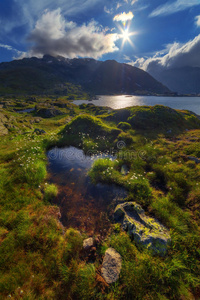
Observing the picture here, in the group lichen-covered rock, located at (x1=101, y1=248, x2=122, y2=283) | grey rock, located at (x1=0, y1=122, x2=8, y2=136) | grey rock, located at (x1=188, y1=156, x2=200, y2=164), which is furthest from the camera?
grey rock, located at (x1=0, y1=122, x2=8, y2=136)

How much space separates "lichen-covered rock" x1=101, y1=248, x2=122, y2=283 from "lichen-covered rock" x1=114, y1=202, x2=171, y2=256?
1.18 meters

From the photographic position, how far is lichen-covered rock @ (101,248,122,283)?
4495 mm

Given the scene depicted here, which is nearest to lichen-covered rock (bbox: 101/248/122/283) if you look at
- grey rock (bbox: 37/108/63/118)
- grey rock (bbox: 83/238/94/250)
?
grey rock (bbox: 83/238/94/250)

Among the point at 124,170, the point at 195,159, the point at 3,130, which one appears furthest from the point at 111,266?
the point at 3,130

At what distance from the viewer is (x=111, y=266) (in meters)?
4.75

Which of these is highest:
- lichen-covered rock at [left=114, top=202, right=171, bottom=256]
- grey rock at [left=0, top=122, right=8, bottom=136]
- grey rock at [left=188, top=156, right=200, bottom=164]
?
grey rock at [left=0, top=122, right=8, bottom=136]

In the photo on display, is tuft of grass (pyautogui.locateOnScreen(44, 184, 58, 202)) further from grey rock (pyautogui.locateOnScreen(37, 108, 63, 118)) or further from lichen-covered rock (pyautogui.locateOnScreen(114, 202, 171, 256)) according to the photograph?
grey rock (pyautogui.locateOnScreen(37, 108, 63, 118))

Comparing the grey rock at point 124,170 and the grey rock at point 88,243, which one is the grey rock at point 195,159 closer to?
the grey rock at point 124,170

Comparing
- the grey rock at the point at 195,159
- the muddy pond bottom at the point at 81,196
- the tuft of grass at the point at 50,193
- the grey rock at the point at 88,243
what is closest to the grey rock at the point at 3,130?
the muddy pond bottom at the point at 81,196

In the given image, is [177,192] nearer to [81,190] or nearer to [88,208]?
[88,208]

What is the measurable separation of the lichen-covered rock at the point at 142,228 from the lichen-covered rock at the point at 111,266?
1.18 m

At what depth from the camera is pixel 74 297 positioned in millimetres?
4117

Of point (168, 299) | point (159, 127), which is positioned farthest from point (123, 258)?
point (159, 127)

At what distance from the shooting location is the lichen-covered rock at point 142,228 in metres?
5.25
